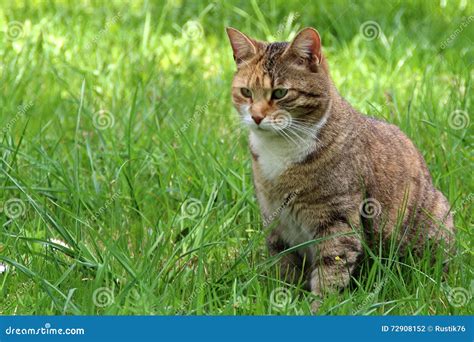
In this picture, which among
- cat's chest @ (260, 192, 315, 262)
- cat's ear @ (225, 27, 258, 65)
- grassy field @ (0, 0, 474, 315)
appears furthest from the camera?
cat's ear @ (225, 27, 258, 65)

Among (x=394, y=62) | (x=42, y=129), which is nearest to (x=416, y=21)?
(x=394, y=62)

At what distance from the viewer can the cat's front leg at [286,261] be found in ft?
13.3

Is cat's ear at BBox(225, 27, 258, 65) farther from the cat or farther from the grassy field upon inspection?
the grassy field

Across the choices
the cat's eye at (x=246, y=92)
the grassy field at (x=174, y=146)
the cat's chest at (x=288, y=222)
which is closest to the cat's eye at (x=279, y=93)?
the cat's eye at (x=246, y=92)

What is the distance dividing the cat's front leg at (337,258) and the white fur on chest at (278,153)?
0.32 m

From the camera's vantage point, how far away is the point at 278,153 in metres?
3.92

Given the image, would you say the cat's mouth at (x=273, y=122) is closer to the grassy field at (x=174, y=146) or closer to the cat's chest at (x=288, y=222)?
the cat's chest at (x=288, y=222)

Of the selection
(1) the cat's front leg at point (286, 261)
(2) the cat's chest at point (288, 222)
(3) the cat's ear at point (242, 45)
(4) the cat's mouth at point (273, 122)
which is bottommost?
(1) the cat's front leg at point (286, 261)

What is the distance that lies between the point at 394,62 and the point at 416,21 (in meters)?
0.74

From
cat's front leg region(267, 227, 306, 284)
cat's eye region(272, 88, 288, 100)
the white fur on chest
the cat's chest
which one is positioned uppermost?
cat's eye region(272, 88, 288, 100)

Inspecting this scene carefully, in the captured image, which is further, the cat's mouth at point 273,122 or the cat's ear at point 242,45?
the cat's ear at point 242,45

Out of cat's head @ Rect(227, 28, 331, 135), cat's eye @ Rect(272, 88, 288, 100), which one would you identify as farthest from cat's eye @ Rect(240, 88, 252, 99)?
cat's eye @ Rect(272, 88, 288, 100)

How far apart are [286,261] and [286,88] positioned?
2.50 ft

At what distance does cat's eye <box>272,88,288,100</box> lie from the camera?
3879mm
